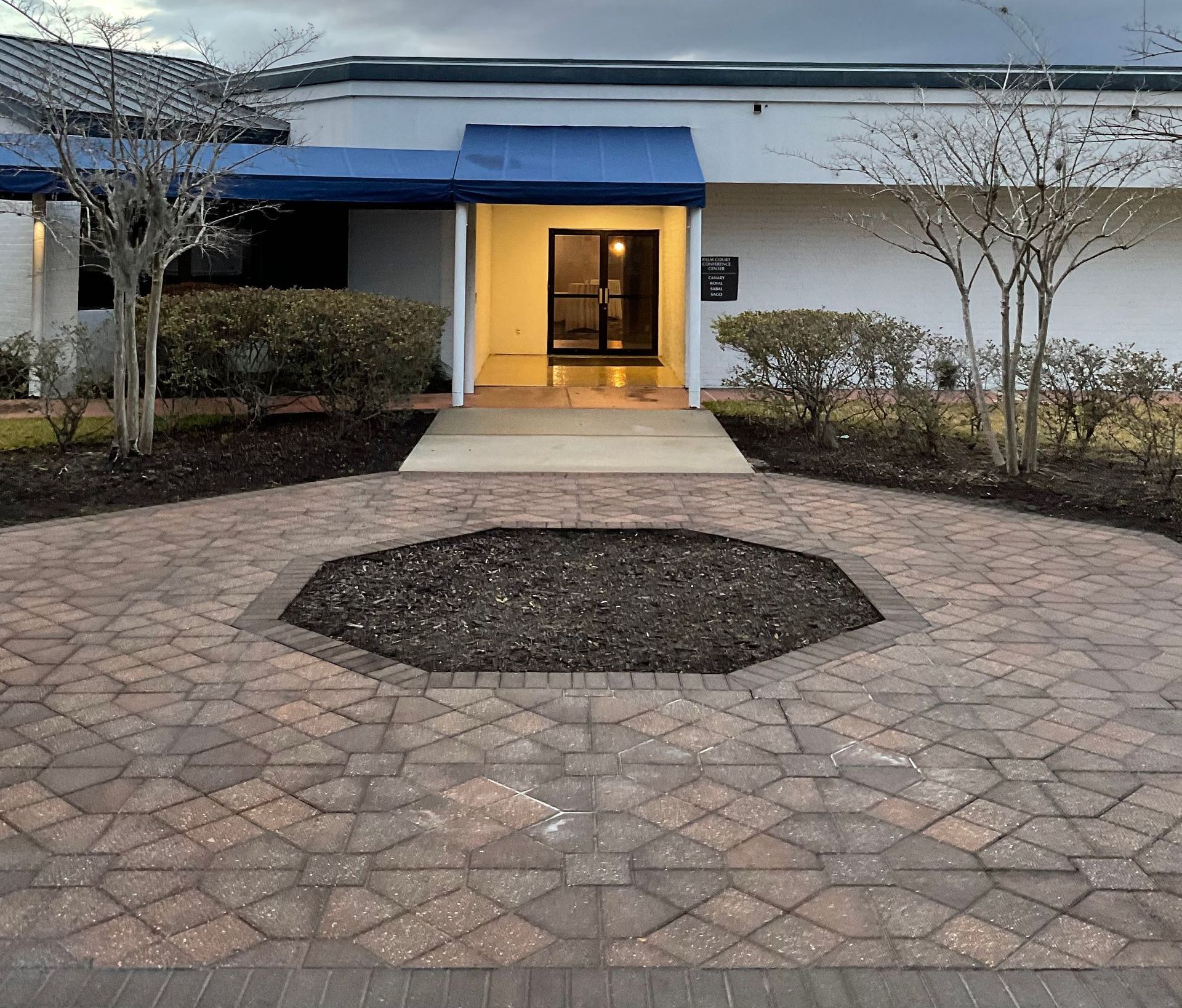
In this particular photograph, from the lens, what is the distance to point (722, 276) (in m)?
17.3

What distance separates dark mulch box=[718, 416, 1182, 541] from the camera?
9.14 metres

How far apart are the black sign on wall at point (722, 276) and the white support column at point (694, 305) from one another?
2.32m

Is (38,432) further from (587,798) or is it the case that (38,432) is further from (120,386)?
(587,798)

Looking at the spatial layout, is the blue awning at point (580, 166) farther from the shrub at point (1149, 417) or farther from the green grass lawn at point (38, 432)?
the shrub at point (1149, 417)

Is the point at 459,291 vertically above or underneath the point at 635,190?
underneath

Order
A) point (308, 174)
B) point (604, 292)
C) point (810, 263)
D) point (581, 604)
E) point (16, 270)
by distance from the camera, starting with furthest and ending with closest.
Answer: point (604, 292) < point (810, 263) < point (16, 270) < point (308, 174) < point (581, 604)

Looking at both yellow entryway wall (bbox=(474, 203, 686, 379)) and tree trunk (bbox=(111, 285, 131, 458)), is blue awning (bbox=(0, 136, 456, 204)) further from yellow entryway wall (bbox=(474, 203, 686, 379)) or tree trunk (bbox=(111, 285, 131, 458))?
yellow entryway wall (bbox=(474, 203, 686, 379))

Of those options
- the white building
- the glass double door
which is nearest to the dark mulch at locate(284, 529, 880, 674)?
the white building

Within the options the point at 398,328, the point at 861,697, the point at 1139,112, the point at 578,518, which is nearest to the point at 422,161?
the point at 398,328

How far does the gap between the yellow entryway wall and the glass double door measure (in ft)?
0.57

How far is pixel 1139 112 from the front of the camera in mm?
16219

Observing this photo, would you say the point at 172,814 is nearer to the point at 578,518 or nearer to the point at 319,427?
the point at 578,518

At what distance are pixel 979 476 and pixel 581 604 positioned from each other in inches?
210

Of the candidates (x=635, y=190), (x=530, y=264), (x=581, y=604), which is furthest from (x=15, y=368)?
(x=581, y=604)
